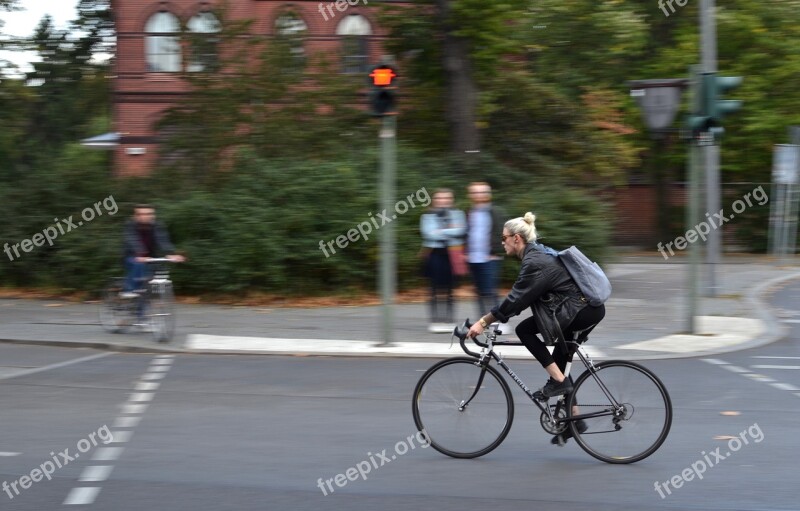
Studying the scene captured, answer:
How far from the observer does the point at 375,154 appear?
18.6m

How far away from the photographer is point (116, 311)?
13.5 m

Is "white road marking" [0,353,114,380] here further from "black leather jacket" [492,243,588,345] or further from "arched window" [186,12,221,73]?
"arched window" [186,12,221,73]

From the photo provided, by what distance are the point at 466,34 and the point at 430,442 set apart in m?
Result: 13.2

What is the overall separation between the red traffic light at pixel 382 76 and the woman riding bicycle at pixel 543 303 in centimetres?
520

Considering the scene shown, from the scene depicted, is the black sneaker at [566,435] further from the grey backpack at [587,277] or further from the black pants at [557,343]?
the grey backpack at [587,277]

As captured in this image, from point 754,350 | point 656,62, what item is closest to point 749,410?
point 754,350

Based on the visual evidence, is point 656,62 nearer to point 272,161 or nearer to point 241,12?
point 241,12

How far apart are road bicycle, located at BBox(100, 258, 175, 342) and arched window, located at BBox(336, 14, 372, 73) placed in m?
8.87

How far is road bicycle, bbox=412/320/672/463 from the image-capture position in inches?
266

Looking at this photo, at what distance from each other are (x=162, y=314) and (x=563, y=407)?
7.05 m

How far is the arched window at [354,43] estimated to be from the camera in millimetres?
22094

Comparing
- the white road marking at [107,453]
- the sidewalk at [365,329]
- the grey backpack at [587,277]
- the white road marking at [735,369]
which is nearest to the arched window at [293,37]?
the sidewalk at [365,329]

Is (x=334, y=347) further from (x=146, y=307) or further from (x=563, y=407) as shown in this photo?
(x=563, y=407)

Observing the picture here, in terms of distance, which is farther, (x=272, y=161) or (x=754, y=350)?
(x=272, y=161)
